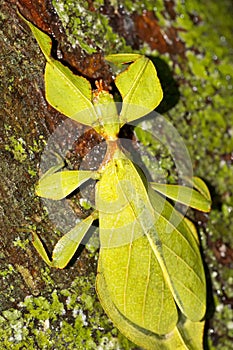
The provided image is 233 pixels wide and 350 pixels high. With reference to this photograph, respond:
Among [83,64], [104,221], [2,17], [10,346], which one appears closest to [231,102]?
[83,64]

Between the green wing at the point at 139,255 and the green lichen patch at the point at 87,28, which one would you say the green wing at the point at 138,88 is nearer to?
the green wing at the point at 139,255

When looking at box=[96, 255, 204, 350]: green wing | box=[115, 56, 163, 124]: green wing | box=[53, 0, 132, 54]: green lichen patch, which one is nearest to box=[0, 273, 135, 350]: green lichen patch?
box=[96, 255, 204, 350]: green wing

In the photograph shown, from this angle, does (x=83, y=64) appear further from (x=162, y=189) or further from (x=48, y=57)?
(x=162, y=189)

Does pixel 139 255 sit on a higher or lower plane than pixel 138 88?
lower

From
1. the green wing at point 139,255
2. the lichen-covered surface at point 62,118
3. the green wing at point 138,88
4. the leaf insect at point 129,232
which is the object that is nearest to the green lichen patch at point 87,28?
the lichen-covered surface at point 62,118

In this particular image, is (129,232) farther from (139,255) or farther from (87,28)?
(87,28)

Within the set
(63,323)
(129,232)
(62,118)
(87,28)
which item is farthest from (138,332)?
(87,28)
